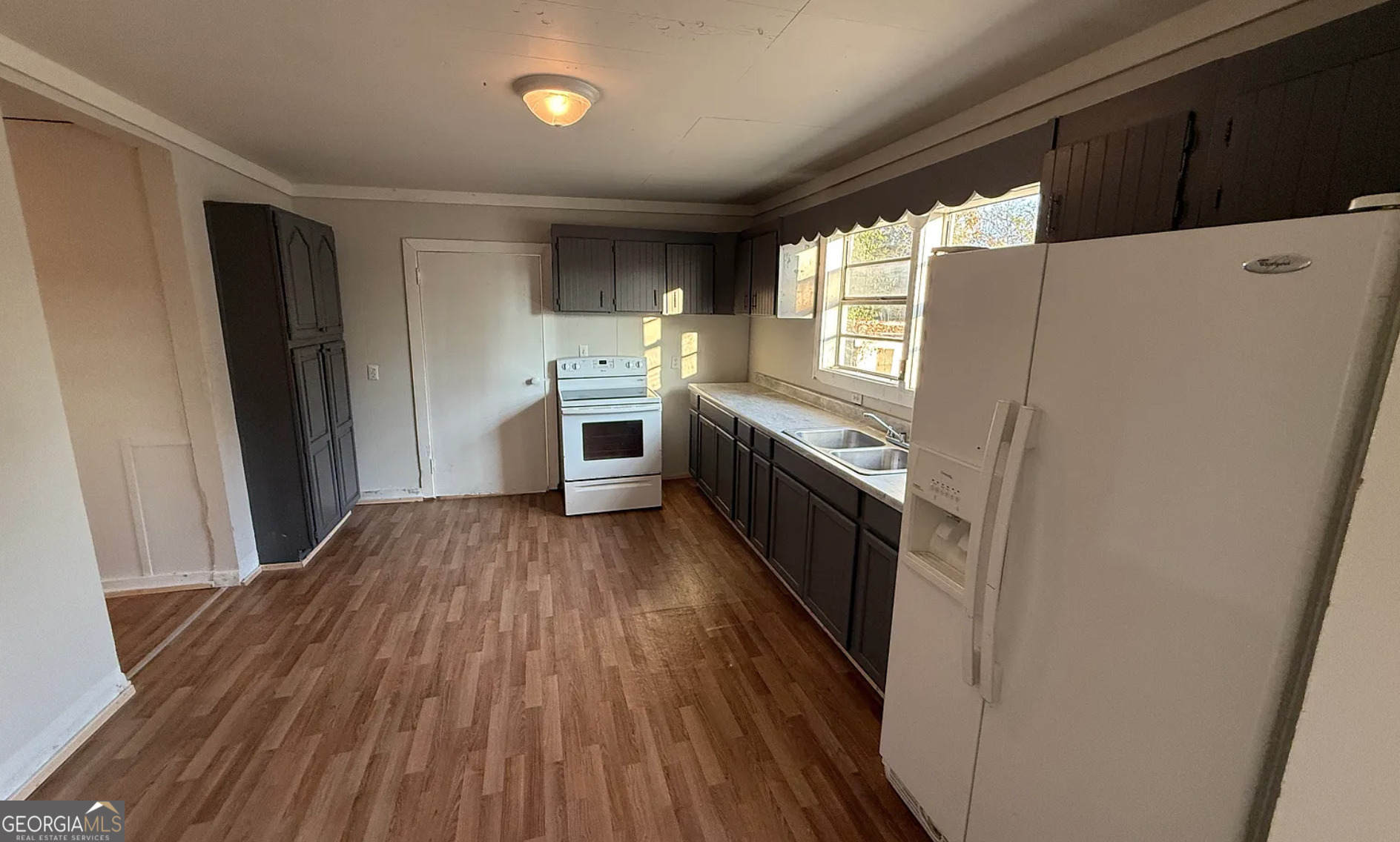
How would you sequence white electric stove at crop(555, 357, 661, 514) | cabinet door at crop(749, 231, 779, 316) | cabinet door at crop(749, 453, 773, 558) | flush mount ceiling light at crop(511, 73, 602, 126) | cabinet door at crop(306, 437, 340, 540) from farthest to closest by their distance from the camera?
1. white electric stove at crop(555, 357, 661, 514)
2. cabinet door at crop(749, 231, 779, 316)
3. cabinet door at crop(306, 437, 340, 540)
4. cabinet door at crop(749, 453, 773, 558)
5. flush mount ceiling light at crop(511, 73, 602, 126)

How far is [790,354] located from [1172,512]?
3.28m

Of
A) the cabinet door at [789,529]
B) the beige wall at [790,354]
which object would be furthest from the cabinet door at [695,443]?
the cabinet door at [789,529]

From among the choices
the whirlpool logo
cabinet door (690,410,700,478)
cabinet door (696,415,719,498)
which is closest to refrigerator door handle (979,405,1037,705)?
the whirlpool logo

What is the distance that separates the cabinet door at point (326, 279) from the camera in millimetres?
3514

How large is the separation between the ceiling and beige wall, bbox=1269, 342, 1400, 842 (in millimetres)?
1463

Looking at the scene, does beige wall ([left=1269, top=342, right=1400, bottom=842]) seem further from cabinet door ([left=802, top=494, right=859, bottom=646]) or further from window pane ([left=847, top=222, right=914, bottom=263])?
window pane ([left=847, top=222, right=914, bottom=263])

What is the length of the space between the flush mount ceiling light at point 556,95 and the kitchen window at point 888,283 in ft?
5.02

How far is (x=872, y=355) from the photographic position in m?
3.24

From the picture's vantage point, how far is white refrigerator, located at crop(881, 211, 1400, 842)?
802 mm

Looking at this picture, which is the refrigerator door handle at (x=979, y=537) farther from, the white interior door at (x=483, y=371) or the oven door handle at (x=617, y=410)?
the white interior door at (x=483, y=371)

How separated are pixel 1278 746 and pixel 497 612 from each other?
280 centimetres

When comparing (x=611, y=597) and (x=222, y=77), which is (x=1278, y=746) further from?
(x=222, y=77)

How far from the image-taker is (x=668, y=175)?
11.7 feet

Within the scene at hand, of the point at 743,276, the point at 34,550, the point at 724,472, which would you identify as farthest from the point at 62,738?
the point at 743,276
